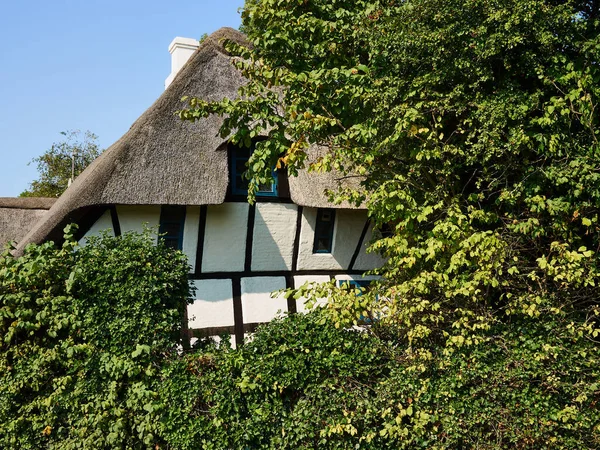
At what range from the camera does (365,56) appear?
680 centimetres

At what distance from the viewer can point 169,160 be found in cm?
880

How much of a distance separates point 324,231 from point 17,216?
6.62m

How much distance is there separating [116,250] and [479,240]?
149 inches

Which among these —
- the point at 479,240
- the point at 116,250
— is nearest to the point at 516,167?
the point at 479,240

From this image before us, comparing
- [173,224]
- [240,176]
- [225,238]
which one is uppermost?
[240,176]

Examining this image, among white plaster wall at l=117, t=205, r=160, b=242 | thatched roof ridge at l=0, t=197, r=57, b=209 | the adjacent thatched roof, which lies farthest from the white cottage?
thatched roof ridge at l=0, t=197, r=57, b=209

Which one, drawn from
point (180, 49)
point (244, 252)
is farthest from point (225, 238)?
point (180, 49)

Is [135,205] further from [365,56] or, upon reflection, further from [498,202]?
[498,202]

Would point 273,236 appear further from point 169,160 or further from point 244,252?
point 169,160

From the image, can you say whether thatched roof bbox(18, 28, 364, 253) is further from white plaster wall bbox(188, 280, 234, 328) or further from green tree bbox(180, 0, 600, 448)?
green tree bbox(180, 0, 600, 448)

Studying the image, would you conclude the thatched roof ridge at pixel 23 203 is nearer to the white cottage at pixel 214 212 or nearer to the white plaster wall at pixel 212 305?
the white cottage at pixel 214 212

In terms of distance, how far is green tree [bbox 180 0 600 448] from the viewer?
4.84m

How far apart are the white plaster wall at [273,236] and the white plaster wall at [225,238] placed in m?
0.27

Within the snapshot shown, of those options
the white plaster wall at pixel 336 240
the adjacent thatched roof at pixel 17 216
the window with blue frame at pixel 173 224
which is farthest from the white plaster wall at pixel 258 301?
the adjacent thatched roof at pixel 17 216
